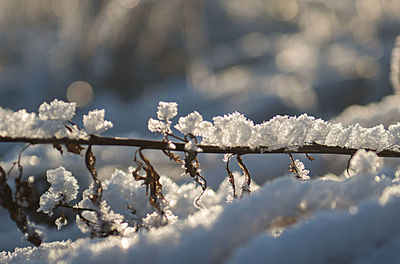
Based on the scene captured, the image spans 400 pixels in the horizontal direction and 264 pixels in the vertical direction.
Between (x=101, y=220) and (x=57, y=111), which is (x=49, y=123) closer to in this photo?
(x=57, y=111)

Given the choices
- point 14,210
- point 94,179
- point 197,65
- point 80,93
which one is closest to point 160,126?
point 94,179

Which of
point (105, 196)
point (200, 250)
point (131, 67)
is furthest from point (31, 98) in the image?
point (200, 250)

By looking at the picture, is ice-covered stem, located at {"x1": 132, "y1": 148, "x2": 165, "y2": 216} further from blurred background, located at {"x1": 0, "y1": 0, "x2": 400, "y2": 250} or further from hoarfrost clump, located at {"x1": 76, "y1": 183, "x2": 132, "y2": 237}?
blurred background, located at {"x1": 0, "y1": 0, "x2": 400, "y2": 250}

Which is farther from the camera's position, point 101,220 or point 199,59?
point 199,59

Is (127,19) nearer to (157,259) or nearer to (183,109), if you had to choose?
(183,109)

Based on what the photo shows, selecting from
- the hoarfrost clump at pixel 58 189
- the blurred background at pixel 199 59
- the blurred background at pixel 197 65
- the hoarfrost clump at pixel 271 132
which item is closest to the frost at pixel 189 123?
the hoarfrost clump at pixel 271 132

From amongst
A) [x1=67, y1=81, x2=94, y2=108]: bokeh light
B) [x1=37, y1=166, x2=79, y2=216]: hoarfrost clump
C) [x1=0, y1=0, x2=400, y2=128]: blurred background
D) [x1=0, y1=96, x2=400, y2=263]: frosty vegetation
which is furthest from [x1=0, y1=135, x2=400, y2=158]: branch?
[x1=67, y1=81, x2=94, y2=108]: bokeh light
